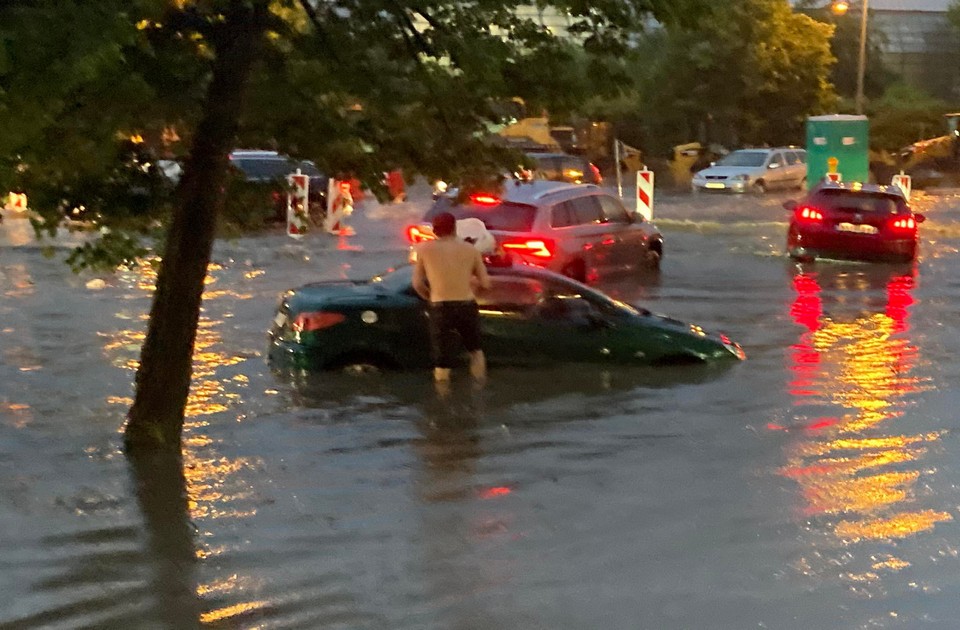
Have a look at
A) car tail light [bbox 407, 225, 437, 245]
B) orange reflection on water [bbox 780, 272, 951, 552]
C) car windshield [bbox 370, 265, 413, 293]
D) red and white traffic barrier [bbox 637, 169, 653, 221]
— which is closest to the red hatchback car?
orange reflection on water [bbox 780, 272, 951, 552]

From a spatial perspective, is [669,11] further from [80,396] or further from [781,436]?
[80,396]

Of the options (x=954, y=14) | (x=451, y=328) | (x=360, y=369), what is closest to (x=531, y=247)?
(x=360, y=369)

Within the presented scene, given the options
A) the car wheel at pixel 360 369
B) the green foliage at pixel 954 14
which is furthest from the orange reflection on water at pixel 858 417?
the green foliage at pixel 954 14

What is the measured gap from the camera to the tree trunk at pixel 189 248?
358 inches

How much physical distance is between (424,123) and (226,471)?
8.67 ft

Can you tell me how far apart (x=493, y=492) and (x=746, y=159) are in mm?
40884

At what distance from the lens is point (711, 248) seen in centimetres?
2755

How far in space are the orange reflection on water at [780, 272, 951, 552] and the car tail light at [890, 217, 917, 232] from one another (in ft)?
13.4

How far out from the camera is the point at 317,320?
1288 cm

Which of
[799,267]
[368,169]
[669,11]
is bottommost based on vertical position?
[799,267]

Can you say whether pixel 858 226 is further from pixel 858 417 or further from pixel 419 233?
pixel 858 417

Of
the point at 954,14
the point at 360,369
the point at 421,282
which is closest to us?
the point at 421,282

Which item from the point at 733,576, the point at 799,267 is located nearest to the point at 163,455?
the point at 733,576

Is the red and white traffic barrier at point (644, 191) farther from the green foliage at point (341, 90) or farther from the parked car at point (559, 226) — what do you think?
the green foliage at point (341, 90)
